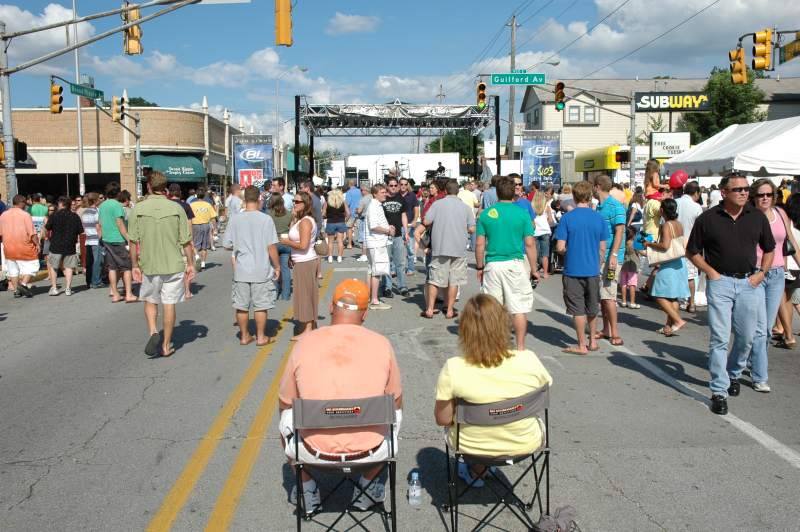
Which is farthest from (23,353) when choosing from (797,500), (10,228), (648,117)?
(648,117)

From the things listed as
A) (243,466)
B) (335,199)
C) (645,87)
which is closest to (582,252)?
(243,466)

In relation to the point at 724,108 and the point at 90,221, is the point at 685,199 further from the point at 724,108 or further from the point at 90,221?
the point at 724,108

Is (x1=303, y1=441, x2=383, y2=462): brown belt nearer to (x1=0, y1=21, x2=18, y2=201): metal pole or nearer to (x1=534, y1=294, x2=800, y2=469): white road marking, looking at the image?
(x1=534, y1=294, x2=800, y2=469): white road marking

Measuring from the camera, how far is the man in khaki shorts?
9.84m

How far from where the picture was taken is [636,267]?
1049 cm

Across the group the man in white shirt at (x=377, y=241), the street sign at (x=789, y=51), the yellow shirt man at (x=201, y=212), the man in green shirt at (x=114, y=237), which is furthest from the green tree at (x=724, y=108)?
the man in green shirt at (x=114, y=237)

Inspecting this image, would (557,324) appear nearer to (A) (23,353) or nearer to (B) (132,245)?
(B) (132,245)

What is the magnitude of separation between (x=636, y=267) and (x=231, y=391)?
21.5ft

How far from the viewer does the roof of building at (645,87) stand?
205ft

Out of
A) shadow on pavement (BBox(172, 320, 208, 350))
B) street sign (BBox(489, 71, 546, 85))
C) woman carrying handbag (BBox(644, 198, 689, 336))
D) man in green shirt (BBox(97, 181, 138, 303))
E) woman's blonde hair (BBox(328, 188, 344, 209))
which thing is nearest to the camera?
woman carrying handbag (BBox(644, 198, 689, 336))

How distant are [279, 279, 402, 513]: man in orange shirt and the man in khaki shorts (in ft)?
20.1

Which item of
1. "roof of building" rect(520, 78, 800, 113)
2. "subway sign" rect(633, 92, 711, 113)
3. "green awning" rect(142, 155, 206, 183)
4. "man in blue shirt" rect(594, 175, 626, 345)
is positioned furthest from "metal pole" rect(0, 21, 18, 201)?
"roof of building" rect(520, 78, 800, 113)

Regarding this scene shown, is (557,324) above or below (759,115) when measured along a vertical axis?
below

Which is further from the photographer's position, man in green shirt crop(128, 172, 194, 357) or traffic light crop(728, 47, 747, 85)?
traffic light crop(728, 47, 747, 85)
